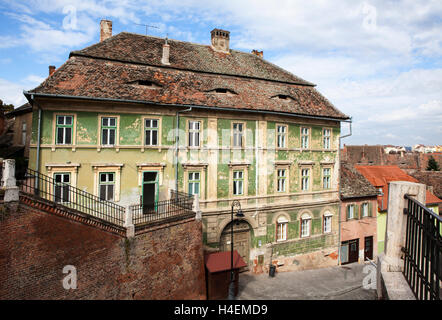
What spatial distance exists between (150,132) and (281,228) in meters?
12.0

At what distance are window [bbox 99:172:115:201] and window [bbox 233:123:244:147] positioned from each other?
8371 millimetres

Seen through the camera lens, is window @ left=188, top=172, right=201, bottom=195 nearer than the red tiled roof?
No

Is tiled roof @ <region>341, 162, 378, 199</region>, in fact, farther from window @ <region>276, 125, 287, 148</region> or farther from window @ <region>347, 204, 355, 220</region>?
window @ <region>276, 125, 287, 148</region>

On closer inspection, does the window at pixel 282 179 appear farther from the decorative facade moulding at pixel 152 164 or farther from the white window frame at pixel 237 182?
the decorative facade moulding at pixel 152 164

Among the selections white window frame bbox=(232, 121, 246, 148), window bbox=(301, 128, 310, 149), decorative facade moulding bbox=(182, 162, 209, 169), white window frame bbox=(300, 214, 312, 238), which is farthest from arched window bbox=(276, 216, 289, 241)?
decorative facade moulding bbox=(182, 162, 209, 169)

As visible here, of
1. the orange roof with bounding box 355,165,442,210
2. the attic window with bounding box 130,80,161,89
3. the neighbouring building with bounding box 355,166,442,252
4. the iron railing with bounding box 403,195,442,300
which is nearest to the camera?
the iron railing with bounding box 403,195,442,300

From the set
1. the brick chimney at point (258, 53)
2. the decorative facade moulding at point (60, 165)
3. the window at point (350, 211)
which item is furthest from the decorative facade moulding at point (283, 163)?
the decorative facade moulding at point (60, 165)

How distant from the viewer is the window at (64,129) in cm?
1523

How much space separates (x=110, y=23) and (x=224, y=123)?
11282mm

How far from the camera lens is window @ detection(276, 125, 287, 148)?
21.4 meters

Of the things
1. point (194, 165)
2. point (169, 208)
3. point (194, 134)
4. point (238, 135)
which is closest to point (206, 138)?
point (194, 134)

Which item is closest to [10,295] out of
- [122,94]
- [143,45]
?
[122,94]

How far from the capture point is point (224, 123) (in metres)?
19.4

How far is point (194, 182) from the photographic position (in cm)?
1850
